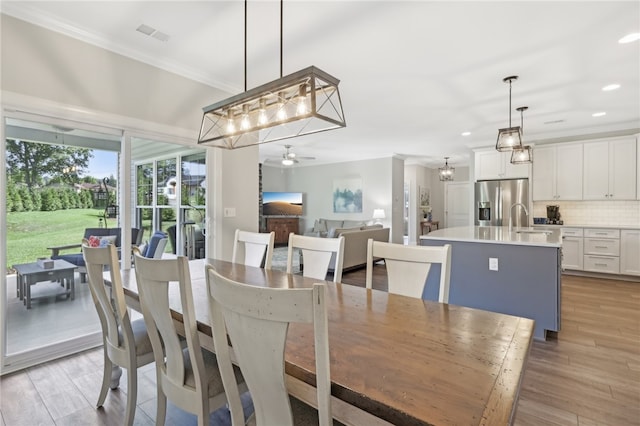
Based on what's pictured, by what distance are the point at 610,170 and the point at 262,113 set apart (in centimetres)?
626

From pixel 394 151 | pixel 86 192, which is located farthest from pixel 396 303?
pixel 394 151

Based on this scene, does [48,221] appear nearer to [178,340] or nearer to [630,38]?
[178,340]

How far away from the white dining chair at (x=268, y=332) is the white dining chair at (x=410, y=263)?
106cm

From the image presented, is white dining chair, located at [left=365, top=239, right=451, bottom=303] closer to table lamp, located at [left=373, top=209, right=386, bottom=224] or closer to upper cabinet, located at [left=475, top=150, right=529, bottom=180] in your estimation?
upper cabinet, located at [left=475, top=150, right=529, bottom=180]

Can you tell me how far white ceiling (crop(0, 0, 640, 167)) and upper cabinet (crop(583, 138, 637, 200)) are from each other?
3.26 ft

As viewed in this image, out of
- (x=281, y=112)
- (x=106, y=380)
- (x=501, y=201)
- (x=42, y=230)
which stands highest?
(x=281, y=112)

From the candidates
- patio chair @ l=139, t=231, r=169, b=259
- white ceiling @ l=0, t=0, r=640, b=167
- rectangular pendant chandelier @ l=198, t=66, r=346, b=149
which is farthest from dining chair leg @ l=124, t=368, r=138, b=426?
white ceiling @ l=0, t=0, r=640, b=167

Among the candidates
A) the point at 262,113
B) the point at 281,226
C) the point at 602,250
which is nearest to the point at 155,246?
the point at 262,113

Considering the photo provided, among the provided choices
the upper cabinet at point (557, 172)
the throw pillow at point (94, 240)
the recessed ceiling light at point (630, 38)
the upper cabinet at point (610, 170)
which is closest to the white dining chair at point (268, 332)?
the throw pillow at point (94, 240)

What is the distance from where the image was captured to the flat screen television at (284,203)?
9.60m

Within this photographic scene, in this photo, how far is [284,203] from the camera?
968cm

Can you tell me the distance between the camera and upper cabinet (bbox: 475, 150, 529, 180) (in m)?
5.98

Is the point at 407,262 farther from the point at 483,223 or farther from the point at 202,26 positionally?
the point at 483,223

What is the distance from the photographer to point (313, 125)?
5.40 m
